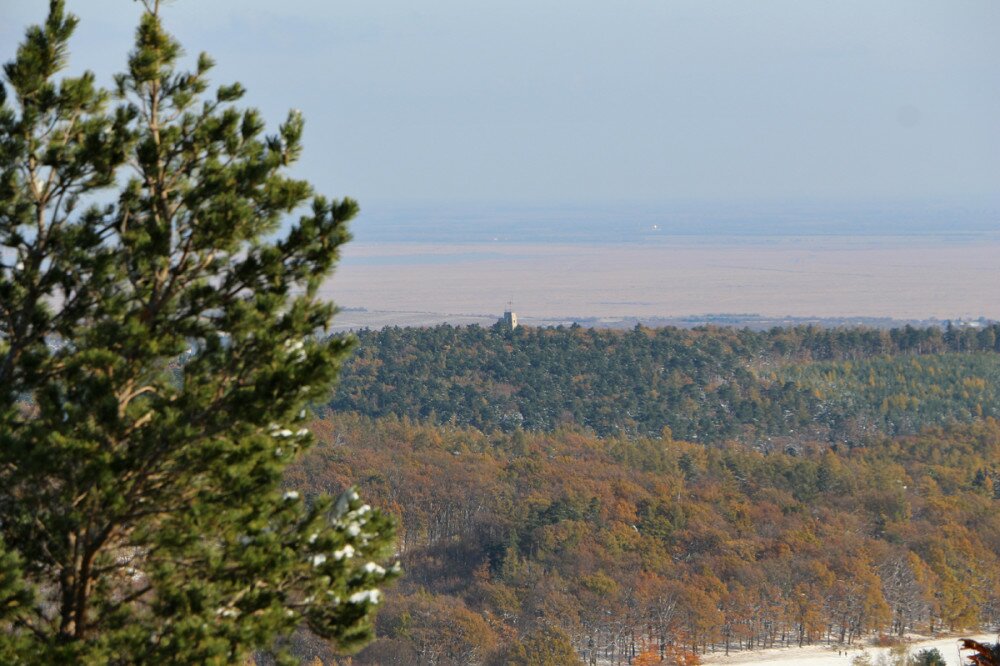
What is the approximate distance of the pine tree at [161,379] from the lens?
7.12m

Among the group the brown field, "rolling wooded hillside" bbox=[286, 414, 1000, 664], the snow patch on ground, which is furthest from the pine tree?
the brown field

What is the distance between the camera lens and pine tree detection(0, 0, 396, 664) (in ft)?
23.4

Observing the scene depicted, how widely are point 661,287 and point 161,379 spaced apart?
14728 centimetres

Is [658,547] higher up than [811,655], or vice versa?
[658,547]

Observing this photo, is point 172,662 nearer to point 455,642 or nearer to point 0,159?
point 0,159

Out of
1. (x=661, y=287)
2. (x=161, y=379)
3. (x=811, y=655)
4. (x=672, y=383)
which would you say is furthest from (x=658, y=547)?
(x=661, y=287)

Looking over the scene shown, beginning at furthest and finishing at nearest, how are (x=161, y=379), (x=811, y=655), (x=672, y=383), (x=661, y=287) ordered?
1. (x=661, y=287)
2. (x=672, y=383)
3. (x=811, y=655)
4. (x=161, y=379)

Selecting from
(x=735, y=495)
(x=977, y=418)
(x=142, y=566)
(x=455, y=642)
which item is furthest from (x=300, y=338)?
(x=977, y=418)

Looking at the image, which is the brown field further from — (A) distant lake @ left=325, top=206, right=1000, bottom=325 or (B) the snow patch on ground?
(B) the snow patch on ground

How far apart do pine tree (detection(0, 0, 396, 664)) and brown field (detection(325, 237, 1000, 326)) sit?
308ft

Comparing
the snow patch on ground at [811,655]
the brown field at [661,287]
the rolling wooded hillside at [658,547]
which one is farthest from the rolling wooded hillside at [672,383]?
the brown field at [661,287]

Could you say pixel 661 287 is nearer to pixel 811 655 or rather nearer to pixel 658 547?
pixel 658 547

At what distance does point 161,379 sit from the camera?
754 centimetres

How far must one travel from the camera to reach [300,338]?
24.5 ft
